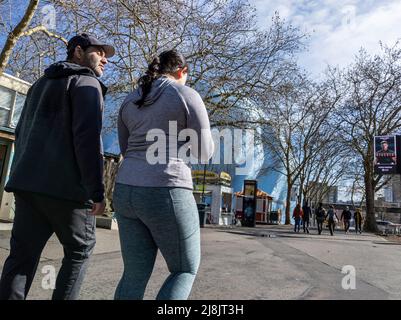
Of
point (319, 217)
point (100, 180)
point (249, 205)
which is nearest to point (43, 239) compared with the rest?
point (100, 180)

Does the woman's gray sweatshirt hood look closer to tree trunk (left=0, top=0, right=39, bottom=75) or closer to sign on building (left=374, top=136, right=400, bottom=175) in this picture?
tree trunk (left=0, top=0, right=39, bottom=75)

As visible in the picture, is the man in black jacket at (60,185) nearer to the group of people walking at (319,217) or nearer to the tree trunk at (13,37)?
the tree trunk at (13,37)

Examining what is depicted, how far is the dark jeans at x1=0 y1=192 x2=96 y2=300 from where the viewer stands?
7.18 ft

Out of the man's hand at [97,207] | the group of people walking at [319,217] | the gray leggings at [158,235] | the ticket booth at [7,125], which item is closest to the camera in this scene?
the gray leggings at [158,235]

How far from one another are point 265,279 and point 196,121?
12.0ft

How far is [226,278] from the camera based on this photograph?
5.00 metres

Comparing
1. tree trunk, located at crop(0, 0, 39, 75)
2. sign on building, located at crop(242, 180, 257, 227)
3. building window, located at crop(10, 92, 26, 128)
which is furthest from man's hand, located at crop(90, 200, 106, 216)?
sign on building, located at crop(242, 180, 257, 227)

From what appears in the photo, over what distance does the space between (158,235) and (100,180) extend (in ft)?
1.68

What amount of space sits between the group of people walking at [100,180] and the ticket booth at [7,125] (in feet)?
41.1

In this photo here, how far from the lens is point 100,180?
2229mm

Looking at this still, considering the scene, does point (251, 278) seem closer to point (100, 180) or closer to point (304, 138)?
point (100, 180)

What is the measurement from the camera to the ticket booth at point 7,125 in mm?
13516

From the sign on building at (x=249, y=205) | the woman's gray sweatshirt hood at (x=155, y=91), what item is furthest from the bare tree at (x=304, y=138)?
the woman's gray sweatshirt hood at (x=155, y=91)
